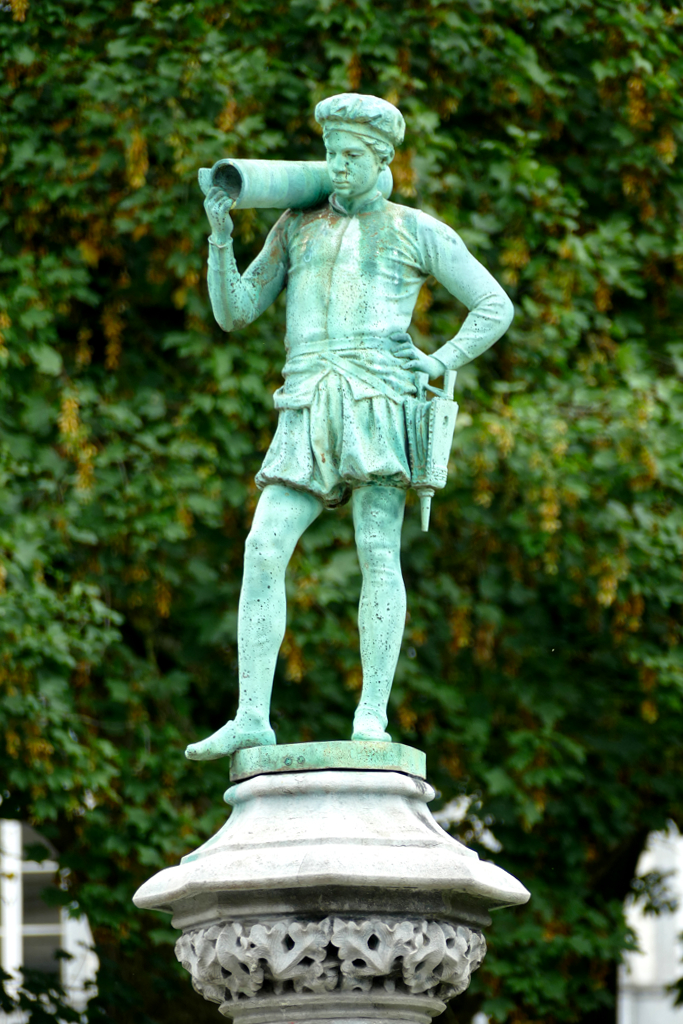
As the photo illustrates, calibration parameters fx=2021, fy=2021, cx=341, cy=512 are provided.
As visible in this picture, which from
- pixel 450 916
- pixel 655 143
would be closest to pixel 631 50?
pixel 655 143

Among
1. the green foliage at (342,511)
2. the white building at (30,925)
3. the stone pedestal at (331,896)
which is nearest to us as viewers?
the stone pedestal at (331,896)

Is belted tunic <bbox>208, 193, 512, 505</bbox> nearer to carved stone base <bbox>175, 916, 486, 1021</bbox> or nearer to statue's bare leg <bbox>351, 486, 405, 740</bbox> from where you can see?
statue's bare leg <bbox>351, 486, 405, 740</bbox>

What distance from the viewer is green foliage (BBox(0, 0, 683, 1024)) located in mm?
10070

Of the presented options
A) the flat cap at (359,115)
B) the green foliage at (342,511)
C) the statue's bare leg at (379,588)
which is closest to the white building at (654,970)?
the green foliage at (342,511)

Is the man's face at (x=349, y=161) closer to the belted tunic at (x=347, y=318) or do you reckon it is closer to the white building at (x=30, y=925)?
the belted tunic at (x=347, y=318)

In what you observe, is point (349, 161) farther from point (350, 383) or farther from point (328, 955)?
point (328, 955)

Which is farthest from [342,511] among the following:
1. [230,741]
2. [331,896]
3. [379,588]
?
[331,896]

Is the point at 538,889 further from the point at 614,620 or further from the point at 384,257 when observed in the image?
the point at 384,257

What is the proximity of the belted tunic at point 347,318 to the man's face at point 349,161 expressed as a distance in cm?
11

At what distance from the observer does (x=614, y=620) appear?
35.3 feet

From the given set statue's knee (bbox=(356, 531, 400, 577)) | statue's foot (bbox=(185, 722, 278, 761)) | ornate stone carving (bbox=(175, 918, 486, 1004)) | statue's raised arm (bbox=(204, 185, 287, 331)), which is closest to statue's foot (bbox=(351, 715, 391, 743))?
statue's foot (bbox=(185, 722, 278, 761))

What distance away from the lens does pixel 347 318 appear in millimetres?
6152

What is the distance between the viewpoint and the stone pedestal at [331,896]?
550cm

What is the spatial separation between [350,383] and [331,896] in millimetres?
1541
